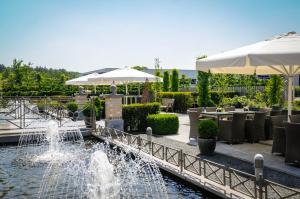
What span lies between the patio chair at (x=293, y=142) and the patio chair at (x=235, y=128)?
9.04 feet

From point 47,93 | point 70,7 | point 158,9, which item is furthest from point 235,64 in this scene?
point 47,93

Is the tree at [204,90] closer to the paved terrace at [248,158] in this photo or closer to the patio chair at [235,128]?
the paved terrace at [248,158]

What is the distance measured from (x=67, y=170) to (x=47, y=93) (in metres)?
27.4

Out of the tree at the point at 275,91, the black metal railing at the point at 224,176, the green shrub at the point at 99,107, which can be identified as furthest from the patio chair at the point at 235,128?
the tree at the point at 275,91

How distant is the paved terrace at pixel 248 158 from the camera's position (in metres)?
7.52

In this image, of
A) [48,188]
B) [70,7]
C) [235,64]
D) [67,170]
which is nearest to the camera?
[48,188]

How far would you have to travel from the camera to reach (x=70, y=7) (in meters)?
15.1

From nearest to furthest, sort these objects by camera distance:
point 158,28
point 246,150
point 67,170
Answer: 1. point 67,170
2. point 246,150
3. point 158,28

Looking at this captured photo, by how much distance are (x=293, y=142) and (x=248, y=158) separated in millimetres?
1366

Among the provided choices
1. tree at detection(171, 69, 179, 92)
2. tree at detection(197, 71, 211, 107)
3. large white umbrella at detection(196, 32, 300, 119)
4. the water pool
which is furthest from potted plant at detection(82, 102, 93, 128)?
tree at detection(171, 69, 179, 92)

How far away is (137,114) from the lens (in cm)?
1518

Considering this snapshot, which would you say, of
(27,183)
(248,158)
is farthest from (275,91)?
(27,183)

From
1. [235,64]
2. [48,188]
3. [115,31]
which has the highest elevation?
[115,31]

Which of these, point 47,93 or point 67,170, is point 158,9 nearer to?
point 67,170
